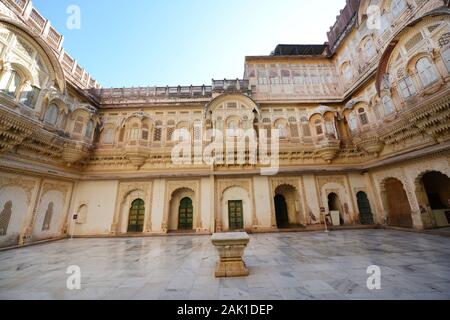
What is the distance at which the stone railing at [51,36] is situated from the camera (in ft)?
29.3

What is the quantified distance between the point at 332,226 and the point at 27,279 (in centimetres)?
1373

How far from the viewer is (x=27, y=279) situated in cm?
436

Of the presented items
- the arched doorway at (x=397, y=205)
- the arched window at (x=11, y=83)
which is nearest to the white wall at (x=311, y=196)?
the arched doorway at (x=397, y=205)

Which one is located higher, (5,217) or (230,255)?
(5,217)

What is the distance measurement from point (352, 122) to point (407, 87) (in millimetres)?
3651

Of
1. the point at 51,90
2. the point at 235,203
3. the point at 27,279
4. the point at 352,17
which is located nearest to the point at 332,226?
the point at 235,203

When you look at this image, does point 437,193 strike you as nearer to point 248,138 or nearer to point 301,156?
point 301,156

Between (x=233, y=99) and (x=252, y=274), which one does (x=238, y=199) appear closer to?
(x=233, y=99)

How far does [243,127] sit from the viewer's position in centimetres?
1284

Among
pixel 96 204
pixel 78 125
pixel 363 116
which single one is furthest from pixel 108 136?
pixel 363 116

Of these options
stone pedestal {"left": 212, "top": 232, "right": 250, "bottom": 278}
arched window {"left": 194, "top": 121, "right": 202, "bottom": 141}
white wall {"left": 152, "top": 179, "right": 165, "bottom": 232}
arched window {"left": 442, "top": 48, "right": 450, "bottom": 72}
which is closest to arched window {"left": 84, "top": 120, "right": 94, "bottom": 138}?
white wall {"left": 152, "top": 179, "right": 165, "bottom": 232}

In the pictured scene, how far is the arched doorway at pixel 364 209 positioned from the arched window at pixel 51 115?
1944cm

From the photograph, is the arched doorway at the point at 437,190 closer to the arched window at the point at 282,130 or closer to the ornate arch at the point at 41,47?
the arched window at the point at 282,130

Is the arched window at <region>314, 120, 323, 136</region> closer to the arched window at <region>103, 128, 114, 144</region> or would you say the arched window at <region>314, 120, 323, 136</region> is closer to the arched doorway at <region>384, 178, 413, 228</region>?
the arched doorway at <region>384, 178, 413, 228</region>
